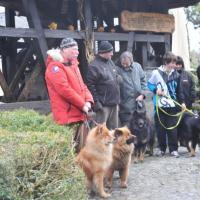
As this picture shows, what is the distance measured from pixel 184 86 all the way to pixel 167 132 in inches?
37.9

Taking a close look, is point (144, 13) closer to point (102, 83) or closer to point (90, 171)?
point (102, 83)

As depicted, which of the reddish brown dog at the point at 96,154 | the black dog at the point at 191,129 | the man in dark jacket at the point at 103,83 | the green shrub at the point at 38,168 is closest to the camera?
the green shrub at the point at 38,168

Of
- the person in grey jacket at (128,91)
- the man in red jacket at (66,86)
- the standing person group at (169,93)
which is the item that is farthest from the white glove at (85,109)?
the standing person group at (169,93)

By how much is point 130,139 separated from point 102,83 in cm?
127

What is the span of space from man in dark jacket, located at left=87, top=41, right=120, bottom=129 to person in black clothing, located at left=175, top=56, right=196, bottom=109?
6.14 feet

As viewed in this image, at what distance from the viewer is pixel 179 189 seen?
22.1 feet

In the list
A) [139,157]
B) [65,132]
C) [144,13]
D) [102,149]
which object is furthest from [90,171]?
[144,13]

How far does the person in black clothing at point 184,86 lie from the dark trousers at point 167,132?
39cm

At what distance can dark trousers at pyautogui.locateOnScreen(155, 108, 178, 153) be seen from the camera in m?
9.34

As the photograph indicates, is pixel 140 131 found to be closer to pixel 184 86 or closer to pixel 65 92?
pixel 184 86

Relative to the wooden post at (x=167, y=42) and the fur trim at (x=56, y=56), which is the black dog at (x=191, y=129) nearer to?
the wooden post at (x=167, y=42)

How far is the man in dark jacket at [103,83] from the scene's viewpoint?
764cm

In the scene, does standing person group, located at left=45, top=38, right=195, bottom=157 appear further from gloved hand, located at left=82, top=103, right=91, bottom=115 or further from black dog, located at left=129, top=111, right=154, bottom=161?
black dog, located at left=129, top=111, right=154, bottom=161

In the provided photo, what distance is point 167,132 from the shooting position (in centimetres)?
948
